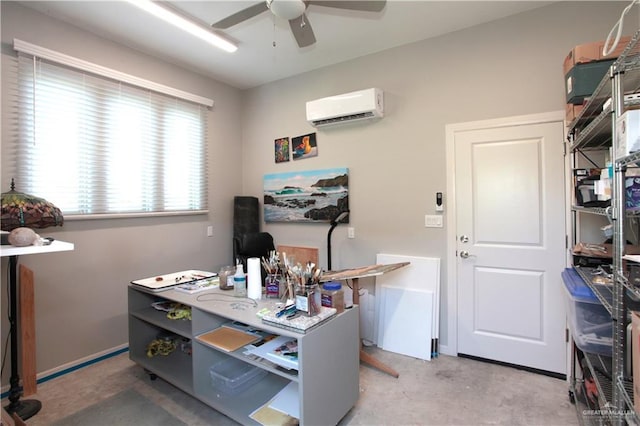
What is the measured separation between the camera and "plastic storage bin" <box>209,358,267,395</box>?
6.72ft

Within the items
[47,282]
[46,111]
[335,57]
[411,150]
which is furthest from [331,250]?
[46,111]

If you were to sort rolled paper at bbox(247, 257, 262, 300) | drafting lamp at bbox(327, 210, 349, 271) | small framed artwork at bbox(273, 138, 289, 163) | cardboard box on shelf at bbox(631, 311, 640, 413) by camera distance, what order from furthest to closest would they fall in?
small framed artwork at bbox(273, 138, 289, 163)
drafting lamp at bbox(327, 210, 349, 271)
rolled paper at bbox(247, 257, 262, 300)
cardboard box on shelf at bbox(631, 311, 640, 413)

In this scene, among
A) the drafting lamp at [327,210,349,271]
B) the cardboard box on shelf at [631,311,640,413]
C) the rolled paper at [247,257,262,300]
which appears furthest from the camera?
the drafting lamp at [327,210,349,271]

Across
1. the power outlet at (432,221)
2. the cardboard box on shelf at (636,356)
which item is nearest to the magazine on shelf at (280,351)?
the cardboard box on shelf at (636,356)

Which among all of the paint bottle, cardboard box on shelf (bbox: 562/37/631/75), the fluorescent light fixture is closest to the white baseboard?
the paint bottle

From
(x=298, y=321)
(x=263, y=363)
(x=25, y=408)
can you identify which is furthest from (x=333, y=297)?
(x=25, y=408)

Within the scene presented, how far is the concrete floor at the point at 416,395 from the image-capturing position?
6.72 ft

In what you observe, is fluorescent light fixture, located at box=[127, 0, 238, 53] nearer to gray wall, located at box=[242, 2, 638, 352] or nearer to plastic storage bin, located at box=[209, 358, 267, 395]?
gray wall, located at box=[242, 2, 638, 352]

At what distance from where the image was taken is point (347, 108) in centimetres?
321

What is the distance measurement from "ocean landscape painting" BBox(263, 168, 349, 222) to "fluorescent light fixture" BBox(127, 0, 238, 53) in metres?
1.53

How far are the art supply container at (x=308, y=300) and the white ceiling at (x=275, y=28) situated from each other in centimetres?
217

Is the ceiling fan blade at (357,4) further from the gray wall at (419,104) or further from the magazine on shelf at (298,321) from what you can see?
the magazine on shelf at (298,321)

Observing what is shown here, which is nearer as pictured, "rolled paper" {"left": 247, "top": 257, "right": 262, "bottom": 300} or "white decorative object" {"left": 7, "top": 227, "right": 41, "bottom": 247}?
"white decorative object" {"left": 7, "top": 227, "right": 41, "bottom": 247}

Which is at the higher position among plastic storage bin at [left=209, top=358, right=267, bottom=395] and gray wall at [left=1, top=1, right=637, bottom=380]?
gray wall at [left=1, top=1, right=637, bottom=380]
